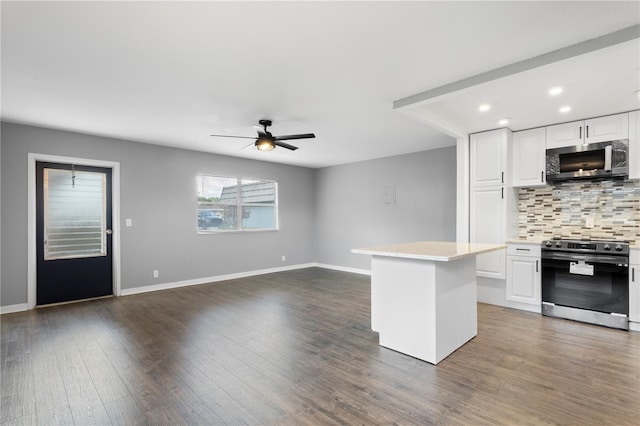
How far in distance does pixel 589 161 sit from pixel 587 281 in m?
1.40

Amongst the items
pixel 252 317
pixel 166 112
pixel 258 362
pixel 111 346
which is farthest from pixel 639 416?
pixel 166 112

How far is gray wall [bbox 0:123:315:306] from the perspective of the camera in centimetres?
396

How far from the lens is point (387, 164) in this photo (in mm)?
6305

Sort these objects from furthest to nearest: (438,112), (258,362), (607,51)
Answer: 1. (438,112)
2. (258,362)
3. (607,51)

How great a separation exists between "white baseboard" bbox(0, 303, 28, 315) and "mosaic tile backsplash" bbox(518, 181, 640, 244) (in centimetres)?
683

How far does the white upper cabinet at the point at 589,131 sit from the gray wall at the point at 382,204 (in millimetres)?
1609

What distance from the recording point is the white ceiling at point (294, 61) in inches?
74.7

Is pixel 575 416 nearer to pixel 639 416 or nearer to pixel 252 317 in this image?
pixel 639 416

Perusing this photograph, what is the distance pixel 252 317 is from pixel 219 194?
310 centimetres

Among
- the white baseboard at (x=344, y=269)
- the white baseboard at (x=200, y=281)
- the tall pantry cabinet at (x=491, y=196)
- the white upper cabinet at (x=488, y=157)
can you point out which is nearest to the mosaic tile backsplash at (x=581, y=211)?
the tall pantry cabinet at (x=491, y=196)

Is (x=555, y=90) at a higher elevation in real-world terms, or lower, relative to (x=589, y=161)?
higher

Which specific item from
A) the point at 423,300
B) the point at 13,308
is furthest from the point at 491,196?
the point at 13,308

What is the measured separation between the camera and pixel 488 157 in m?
4.21

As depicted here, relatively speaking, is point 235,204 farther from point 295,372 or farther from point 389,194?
point 295,372
